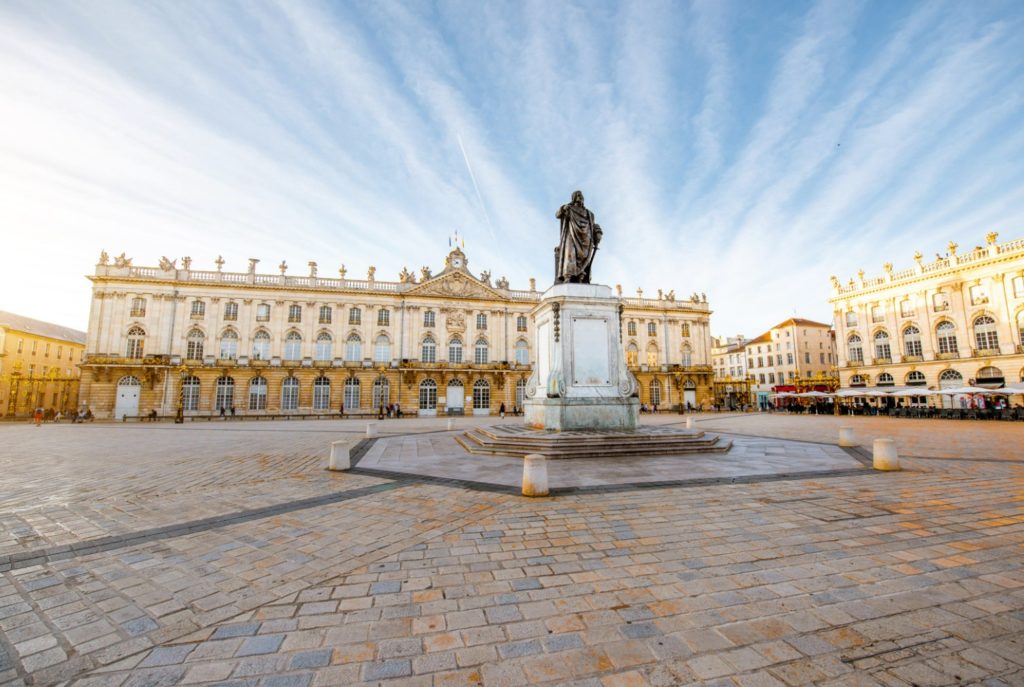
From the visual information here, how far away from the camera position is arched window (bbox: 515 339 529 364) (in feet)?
144

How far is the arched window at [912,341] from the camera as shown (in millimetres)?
37906

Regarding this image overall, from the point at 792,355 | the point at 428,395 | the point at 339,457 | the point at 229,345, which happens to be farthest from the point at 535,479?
the point at 792,355

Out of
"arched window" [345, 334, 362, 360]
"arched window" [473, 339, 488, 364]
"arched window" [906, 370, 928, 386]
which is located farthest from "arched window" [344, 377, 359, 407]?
"arched window" [906, 370, 928, 386]

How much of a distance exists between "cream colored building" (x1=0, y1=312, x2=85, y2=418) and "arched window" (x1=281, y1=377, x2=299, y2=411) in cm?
1857

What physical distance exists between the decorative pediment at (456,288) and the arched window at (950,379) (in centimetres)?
3870

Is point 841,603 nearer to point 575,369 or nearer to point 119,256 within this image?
point 575,369

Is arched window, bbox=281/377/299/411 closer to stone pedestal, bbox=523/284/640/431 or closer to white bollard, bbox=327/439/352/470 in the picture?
stone pedestal, bbox=523/284/640/431

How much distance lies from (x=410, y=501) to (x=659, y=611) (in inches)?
164

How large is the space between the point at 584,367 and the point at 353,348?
32.6 metres

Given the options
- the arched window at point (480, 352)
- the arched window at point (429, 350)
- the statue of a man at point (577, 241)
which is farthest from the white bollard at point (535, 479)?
the arched window at point (480, 352)

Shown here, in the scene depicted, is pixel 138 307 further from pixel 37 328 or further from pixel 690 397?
pixel 690 397

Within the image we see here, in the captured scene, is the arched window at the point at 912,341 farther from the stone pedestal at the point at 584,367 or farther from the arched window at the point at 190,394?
the arched window at the point at 190,394

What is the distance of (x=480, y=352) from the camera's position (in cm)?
4291

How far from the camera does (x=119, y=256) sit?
36.7m
